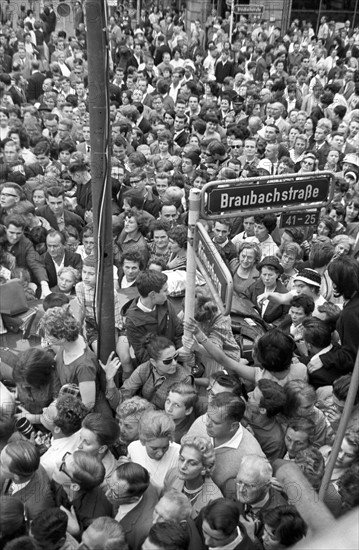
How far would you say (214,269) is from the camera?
135 inches

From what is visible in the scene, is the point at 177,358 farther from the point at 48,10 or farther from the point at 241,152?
the point at 48,10

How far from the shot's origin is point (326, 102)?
11469mm

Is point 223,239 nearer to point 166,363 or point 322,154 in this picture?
point 166,363

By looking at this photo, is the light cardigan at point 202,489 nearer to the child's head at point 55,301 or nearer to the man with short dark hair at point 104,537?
the man with short dark hair at point 104,537

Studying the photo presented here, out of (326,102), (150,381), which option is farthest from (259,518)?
(326,102)

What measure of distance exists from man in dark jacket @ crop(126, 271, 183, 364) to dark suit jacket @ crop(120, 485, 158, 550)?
130cm

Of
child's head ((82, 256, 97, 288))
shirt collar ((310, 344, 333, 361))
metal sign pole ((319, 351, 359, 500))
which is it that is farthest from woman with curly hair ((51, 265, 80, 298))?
metal sign pole ((319, 351, 359, 500))

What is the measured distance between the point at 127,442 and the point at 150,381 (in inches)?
18.5

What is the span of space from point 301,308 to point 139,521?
2062mm

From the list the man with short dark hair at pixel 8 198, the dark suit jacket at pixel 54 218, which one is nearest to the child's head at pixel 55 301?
the man with short dark hair at pixel 8 198

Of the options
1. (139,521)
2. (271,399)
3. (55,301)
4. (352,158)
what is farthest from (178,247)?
(352,158)

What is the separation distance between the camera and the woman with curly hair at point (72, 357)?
4004 millimetres

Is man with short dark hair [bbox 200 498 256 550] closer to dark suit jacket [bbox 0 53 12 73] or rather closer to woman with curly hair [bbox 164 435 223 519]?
woman with curly hair [bbox 164 435 223 519]

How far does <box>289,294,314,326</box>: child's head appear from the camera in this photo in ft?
15.2
